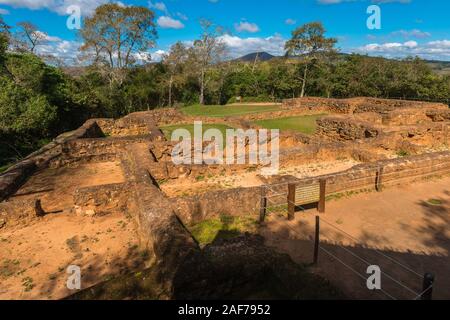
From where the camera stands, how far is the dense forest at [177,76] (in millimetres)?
23047

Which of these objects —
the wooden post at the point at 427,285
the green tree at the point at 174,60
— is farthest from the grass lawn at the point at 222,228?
the green tree at the point at 174,60

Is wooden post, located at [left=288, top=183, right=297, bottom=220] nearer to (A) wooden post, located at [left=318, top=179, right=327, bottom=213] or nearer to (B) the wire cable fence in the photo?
(B) the wire cable fence

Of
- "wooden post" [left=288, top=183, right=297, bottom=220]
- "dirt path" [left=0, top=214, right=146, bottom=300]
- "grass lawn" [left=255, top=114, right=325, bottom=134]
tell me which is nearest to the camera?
"dirt path" [left=0, top=214, right=146, bottom=300]

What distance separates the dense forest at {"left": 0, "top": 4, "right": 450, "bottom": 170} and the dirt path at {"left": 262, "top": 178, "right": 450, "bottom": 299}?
56.1ft

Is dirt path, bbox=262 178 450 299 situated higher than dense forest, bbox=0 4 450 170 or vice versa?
dense forest, bbox=0 4 450 170

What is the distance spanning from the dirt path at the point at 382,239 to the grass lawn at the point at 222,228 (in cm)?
42

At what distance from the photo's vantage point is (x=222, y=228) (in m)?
6.83

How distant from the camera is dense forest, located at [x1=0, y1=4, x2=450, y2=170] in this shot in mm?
23047

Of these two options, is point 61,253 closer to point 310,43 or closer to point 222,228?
point 222,228

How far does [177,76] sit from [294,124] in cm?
1801

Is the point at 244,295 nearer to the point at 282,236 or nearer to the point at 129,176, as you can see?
the point at 282,236

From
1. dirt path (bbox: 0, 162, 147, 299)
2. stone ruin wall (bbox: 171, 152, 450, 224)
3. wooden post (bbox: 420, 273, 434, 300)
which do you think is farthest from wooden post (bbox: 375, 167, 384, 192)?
dirt path (bbox: 0, 162, 147, 299)

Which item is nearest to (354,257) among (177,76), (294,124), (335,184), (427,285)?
(427,285)

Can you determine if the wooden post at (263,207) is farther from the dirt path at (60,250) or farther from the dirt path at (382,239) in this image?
the dirt path at (60,250)
